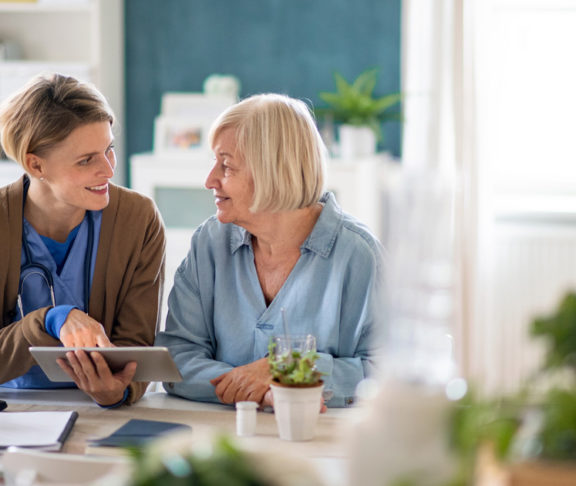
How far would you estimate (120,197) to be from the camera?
1.96 metres

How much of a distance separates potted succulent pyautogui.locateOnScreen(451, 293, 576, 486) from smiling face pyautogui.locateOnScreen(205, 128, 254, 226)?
1.06 metres

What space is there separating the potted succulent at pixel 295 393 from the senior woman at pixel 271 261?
1.22 feet

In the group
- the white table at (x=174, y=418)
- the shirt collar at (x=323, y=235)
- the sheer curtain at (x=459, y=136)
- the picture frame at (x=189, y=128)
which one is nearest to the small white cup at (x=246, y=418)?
the white table at (x=174, y=418)

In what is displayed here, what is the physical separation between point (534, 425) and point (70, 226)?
1361 mm

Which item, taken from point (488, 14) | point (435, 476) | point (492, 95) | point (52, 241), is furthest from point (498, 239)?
point (435, 476)

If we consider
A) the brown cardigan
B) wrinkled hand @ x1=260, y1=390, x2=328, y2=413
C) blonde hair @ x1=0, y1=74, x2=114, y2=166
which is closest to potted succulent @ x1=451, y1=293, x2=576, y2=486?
wrinkled hand @ x1=260, y1=390, x2=328, y2=413

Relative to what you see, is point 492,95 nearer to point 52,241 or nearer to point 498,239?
point 498,239

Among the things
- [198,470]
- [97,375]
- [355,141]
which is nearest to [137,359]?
[97,375]

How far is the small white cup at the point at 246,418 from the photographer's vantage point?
141cm

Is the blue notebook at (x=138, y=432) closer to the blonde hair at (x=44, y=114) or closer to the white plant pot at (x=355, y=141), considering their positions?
the blonde hair at (x=44, y=114)

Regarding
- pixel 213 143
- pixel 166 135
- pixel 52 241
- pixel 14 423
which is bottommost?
pixel 14 423

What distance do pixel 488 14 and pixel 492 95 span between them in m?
0.39

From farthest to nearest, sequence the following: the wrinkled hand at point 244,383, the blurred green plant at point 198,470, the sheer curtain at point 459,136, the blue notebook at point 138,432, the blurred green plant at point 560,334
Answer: the sheer curtain at point 459,136 < the wrinkled hand at point 244,383 < the blue notebook at point 138,432 < the blurred green plant at point 560,334 < the blurred green plant at point 198,470

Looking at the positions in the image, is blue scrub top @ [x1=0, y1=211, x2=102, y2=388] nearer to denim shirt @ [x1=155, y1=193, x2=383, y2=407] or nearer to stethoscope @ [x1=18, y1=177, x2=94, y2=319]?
stethoscope @ [x1=18, y1=177, x2=94, y2=319]
